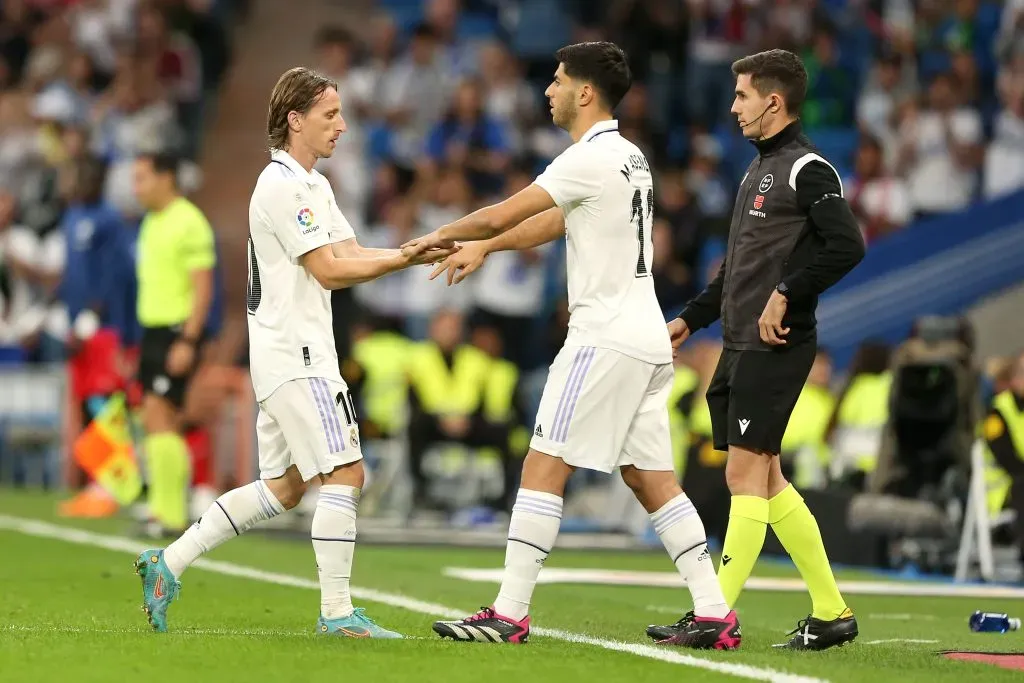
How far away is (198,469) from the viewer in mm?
15906

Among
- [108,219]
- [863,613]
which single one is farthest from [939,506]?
[108,219]

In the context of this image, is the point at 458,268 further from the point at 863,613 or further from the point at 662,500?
the point at 863,613

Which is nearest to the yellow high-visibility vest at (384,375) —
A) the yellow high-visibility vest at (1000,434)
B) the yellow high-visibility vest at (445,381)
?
the yellow high-visibility vest at (445,381)

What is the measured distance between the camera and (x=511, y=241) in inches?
289

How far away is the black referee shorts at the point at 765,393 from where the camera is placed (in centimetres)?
747

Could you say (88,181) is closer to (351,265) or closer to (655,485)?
(351,265)

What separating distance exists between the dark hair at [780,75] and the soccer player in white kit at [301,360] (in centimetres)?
149

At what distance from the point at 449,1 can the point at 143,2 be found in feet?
13.2

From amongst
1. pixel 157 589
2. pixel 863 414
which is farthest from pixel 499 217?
pixel 863 414

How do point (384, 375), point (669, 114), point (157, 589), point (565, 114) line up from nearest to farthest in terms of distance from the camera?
1. point (565, 114)
2. point (157, 589)
3. point (384, 375)
4. point (669, 114)

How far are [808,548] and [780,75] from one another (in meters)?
1.93

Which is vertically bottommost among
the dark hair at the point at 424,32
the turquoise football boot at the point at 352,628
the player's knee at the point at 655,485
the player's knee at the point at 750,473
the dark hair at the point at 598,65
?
the turquoise football boot at the point at 352,628

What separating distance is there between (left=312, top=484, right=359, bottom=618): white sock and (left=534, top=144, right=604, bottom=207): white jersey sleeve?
1397 millimetres

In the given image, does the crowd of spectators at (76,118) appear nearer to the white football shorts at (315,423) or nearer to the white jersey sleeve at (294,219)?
the white jersey sleeve at (294,219)
